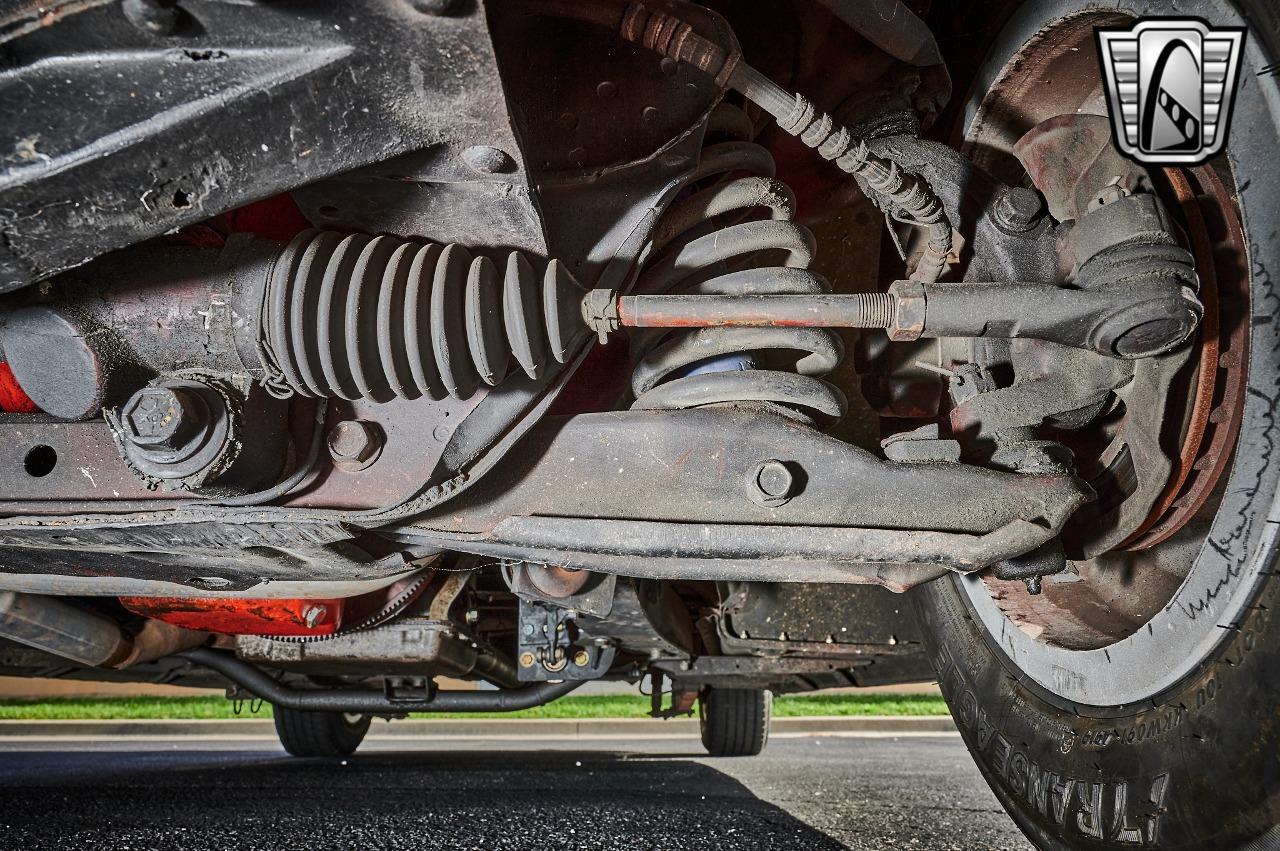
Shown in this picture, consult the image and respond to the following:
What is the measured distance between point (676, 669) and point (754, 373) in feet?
4.77

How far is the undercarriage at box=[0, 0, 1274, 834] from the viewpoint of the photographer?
0.66 metres

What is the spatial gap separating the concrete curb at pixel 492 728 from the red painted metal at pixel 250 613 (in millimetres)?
3210

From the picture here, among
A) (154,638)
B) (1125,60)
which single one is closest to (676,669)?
(154,638)

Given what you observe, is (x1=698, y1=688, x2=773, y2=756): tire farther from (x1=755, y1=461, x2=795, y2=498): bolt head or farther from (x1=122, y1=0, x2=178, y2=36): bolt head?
(x1=122, y1=0, x2=178, y2=36): bolt head

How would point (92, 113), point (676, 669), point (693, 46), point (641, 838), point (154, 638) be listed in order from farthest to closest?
1. point (676, 669)
2. point (154, 638)
3. point (641, 838)
4. point (693, 46)
5. point (92, 113)

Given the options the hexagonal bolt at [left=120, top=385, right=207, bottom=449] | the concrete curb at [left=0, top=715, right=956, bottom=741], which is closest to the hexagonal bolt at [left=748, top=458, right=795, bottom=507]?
the hexagonal bolt at [left=120, top=385, right=207, bottom=449]

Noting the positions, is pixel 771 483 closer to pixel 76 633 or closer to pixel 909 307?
pixel 909 307

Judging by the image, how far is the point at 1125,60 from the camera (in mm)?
839

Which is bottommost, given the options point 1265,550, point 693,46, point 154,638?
point 154,638

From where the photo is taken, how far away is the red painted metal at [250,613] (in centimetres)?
149

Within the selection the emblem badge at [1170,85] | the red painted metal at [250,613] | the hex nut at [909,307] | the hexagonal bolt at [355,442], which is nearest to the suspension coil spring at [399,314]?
the hexagonal bolt at [355,442]

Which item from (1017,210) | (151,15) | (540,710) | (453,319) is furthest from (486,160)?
→ (540,710)

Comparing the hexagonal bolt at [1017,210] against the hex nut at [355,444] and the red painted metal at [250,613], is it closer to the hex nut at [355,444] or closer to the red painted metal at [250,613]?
the hex nut at [355,444]

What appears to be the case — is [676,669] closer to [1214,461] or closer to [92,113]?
[1214,461]
